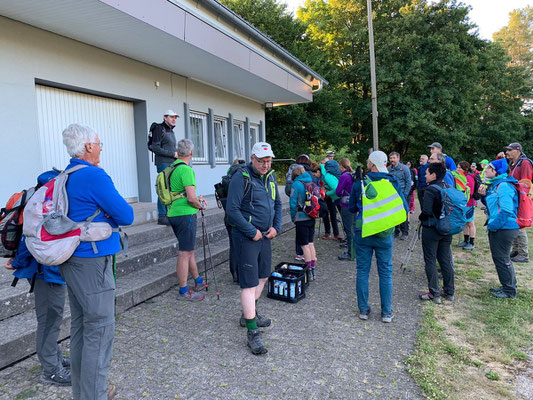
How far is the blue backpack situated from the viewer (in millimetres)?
4613

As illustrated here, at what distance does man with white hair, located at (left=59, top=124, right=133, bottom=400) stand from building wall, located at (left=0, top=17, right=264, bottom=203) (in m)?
3.94

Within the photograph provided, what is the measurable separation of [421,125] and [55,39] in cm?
2223

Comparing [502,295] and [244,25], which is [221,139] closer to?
[244,25]

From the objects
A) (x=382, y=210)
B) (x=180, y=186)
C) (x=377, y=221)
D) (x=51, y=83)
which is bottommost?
(x=377, y=221)

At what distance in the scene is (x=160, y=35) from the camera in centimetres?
600

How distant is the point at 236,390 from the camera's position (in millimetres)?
2922

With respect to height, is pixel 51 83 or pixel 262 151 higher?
pixel 51 83

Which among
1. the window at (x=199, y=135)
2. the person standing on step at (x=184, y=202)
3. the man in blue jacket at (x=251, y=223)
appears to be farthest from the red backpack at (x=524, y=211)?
the window at (x=199, y=135)

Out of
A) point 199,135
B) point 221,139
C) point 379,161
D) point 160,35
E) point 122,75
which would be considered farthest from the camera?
point 221,139

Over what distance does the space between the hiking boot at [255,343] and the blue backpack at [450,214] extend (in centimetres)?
276

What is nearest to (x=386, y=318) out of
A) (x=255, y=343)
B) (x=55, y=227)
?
(x=255, y=343)

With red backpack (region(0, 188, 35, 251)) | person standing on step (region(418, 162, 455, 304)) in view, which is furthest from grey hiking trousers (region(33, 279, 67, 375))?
person standing on step (region(418, 162, 455, 304))

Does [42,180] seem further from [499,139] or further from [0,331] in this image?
[499,139]

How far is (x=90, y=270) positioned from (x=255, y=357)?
6.06 feet
